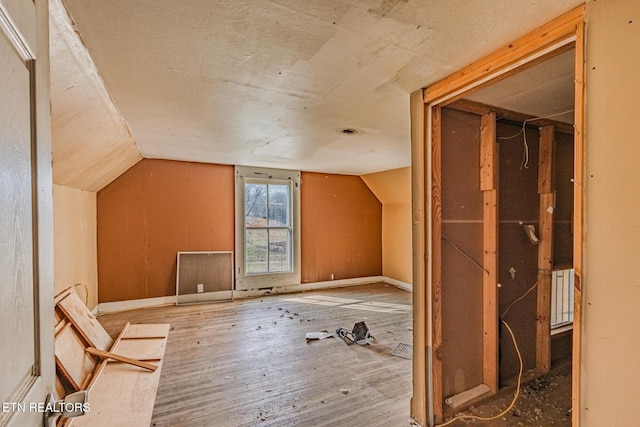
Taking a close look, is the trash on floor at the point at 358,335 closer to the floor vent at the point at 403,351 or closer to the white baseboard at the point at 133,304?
the floor vent at the point at 403,351

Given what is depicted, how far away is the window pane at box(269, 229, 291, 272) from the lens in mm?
5410

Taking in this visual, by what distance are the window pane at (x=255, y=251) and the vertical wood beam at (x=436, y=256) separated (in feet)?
12.3

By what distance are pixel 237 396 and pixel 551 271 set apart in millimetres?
2747

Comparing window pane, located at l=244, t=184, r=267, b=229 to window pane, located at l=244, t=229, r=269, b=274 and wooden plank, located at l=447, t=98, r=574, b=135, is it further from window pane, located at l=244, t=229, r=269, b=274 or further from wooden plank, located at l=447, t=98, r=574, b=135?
wooden plank, located at l=447, t=98, r=574, b=135

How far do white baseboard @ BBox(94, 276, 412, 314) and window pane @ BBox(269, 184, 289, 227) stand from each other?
3.85 ft

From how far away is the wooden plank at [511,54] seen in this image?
1.25 meters

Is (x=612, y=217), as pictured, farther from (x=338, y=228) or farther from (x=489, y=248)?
(x=338, y=228)

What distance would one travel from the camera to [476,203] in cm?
225

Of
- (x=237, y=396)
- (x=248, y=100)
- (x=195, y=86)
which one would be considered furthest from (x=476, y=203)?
(x=237, y=396)

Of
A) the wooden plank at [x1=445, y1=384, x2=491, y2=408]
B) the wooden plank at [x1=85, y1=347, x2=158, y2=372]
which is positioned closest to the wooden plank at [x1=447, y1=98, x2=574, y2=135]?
the wooden plank at [x1=445, y1=384, x2=491, y2=408]

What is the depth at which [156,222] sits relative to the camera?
454 cm

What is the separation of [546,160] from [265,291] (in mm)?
4346

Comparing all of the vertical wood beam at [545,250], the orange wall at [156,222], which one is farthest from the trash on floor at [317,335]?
the orange wall at [156,222]

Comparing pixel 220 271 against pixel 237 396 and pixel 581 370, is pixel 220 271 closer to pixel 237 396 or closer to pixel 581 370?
pixel 237 396
